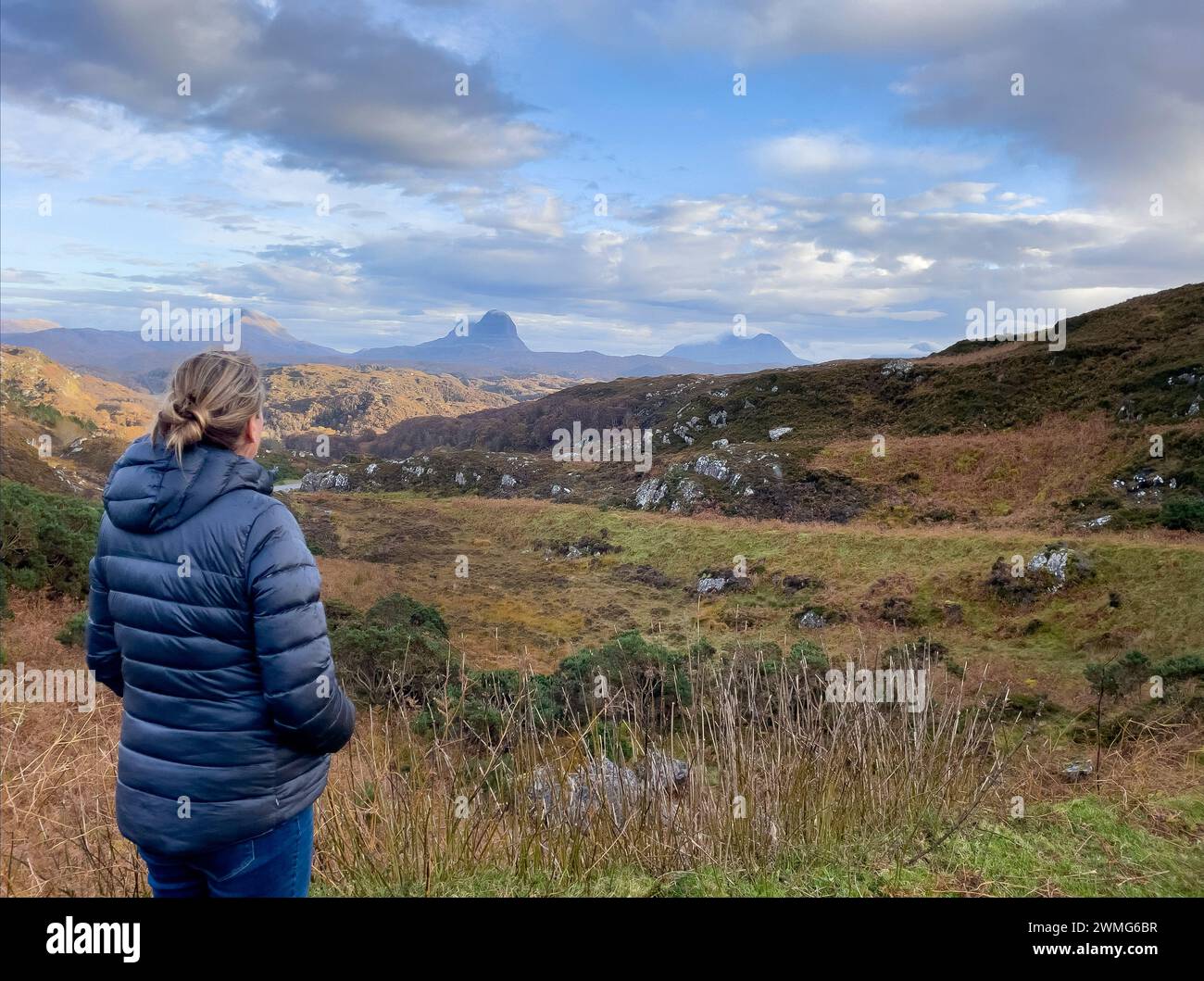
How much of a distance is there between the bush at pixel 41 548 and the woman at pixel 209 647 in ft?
30.6

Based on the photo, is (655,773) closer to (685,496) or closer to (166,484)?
(166,484)

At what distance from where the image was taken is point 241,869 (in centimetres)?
183

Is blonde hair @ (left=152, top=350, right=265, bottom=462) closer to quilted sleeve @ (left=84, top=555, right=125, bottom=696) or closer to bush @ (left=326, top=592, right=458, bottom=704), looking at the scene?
quilted sleeve @ (left=84, top=555, right=125, bottom=696)

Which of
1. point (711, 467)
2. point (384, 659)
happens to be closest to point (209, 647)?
point (384, 659)

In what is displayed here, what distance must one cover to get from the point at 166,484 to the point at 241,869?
978mm

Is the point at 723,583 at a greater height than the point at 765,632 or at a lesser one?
greater

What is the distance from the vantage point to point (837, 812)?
11.3 feet

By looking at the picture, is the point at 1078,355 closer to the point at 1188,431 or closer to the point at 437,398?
the point at 1188,431

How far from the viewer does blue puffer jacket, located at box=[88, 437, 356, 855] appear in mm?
1757

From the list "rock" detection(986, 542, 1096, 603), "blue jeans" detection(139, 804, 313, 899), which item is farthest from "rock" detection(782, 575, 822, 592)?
"blue jeans" detection(139, 804, 313, 899)

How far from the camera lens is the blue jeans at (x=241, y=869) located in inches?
71.9
